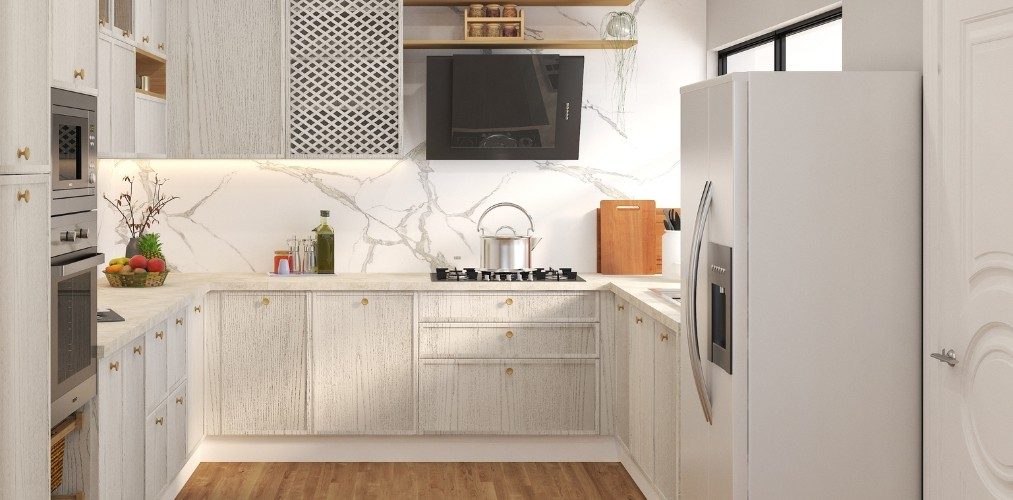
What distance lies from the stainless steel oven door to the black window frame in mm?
2751

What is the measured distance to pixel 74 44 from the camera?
3.01 metres

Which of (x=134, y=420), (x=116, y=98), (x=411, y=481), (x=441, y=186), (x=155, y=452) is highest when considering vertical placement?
(x=116, y=98)

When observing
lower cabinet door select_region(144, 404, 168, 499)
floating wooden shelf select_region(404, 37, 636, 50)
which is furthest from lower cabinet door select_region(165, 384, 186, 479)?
floating wooden shelf select_region(404, 37, 636, 50)

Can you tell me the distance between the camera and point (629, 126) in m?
5.36

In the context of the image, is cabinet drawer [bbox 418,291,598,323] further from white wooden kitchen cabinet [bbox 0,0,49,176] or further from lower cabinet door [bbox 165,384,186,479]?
white wooden kitchen cabinet [bbox 0,0,49,176]

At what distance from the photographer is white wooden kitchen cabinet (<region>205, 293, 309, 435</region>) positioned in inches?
189

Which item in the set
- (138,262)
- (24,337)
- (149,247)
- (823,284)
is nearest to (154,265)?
(138,262)

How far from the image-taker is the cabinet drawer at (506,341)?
483cm

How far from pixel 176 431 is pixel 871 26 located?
124 inches

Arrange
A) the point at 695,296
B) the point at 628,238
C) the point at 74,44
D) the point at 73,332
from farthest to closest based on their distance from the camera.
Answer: the point at 628,238 → the point at 695,296 → the point at 74,44 → the point at 73,332

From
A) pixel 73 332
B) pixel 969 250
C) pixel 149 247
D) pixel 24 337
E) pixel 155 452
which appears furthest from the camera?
pixel 149 247

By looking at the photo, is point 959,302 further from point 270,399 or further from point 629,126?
point 270,399

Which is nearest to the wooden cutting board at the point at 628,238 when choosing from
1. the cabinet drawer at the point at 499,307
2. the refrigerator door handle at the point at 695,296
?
the cabinet drawer at the point at 499,307

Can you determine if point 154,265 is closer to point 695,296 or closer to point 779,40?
point 695,296
